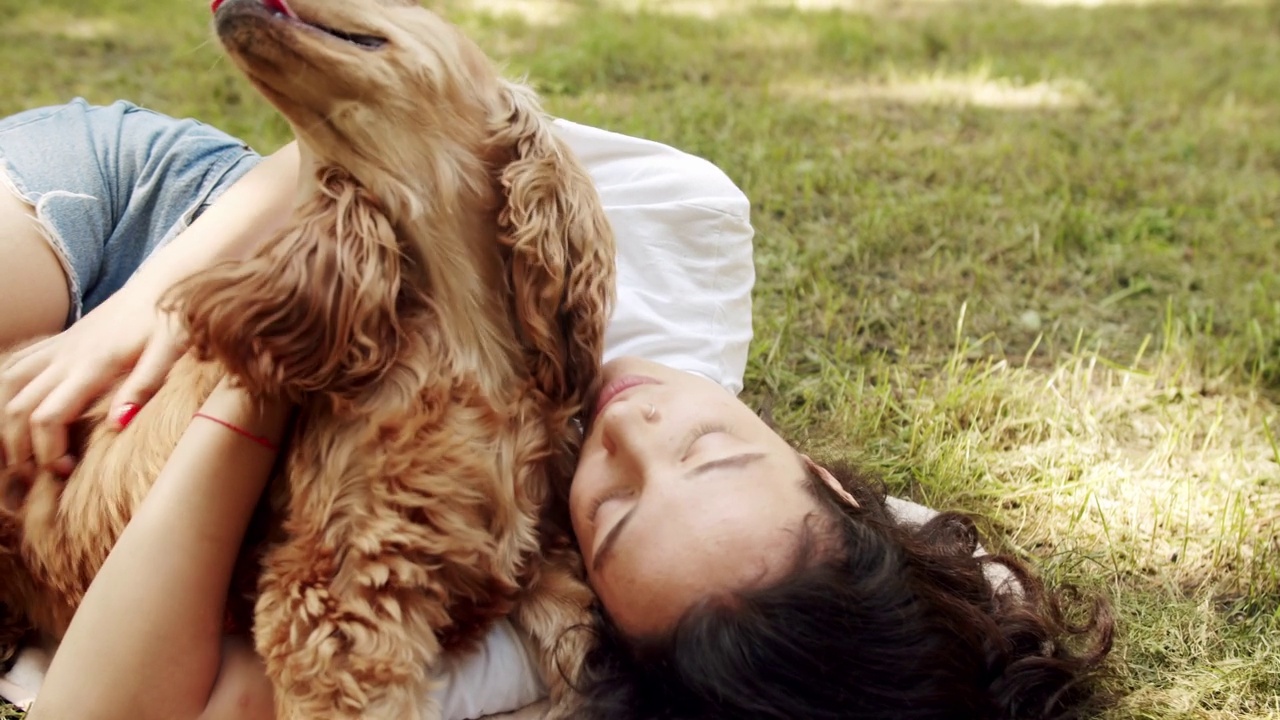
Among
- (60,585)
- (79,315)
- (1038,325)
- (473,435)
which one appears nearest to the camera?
(473,435)

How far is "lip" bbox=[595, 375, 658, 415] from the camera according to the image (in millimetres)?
2256

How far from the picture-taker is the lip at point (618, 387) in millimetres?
2256

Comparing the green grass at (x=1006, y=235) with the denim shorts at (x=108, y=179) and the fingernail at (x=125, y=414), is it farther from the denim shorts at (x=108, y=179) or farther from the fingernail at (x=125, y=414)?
the fingernail at (x=125, y=414)

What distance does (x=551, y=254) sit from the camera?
2154 millimetres

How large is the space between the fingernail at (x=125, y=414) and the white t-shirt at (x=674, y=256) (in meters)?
1.08

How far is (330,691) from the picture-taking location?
6.13 feet

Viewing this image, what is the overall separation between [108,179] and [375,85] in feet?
4.55

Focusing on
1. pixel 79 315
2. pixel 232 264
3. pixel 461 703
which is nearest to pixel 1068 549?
pixel 461 703

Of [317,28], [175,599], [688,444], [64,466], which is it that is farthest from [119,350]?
[688,444]

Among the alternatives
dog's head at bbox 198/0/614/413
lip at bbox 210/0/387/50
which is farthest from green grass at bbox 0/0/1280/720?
lip at bbox 210/0/387/50

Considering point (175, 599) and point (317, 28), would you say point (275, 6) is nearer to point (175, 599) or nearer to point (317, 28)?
point (317, 28)

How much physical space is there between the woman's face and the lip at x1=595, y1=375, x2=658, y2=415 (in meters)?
0.04

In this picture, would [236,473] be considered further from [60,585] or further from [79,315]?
[79,315]

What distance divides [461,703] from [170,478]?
2.39 ft
